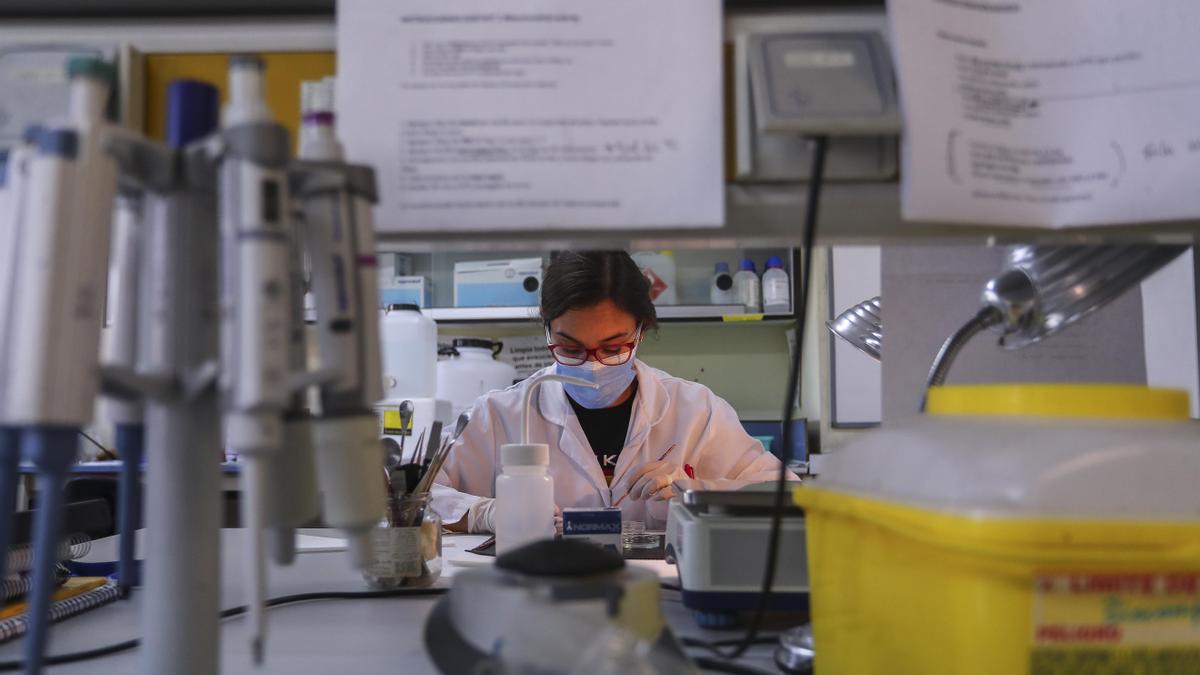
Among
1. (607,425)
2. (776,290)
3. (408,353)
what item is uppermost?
(776,290)

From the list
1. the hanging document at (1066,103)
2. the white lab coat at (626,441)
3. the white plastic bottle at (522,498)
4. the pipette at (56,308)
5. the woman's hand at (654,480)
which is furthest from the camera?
the white lab coat at (626,441)

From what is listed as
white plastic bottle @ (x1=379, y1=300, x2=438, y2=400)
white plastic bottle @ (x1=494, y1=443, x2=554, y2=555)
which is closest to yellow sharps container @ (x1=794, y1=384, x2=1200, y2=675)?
white plastic bottle @ (x1=494, y1=443, x2=554, y2=555)

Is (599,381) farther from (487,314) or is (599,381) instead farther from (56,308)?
(56,308)

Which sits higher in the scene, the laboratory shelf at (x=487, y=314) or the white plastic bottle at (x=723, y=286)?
the white plastic bottle at (x=723, y=286)

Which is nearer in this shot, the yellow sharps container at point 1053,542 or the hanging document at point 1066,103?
the yellow sharps container at point 1053,542

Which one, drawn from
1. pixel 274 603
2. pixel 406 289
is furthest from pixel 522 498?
pixel 406 289

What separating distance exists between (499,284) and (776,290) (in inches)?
41.6

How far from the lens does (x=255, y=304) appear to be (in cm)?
36

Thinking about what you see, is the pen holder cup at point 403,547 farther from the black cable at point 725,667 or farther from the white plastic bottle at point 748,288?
the white plastic bottle at point 748,288

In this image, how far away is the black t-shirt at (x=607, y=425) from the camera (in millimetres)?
2164

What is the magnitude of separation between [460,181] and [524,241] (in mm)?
64

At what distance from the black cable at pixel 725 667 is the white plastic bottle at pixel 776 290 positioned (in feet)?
7.96

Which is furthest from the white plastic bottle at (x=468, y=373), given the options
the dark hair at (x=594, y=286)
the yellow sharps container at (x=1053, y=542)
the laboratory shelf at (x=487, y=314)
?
the yellow sharps container at (x=1053, y=542)

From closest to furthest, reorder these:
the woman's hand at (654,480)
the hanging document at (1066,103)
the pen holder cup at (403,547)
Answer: the hanging document at (1066,103) → the pen holder cup at (403,547) → the woman's hand at (654,480)
